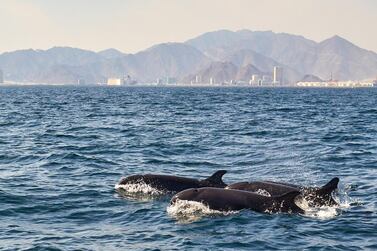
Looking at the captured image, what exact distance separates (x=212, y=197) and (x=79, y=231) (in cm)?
461

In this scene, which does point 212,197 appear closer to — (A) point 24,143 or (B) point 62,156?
(B) point 62,156

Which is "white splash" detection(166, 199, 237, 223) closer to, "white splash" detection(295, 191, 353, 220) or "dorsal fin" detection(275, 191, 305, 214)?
"dorsal fin" detection(275, 191, 305, 214)

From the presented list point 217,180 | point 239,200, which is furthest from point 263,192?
point 239,200

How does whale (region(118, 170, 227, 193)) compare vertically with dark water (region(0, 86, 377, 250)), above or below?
above

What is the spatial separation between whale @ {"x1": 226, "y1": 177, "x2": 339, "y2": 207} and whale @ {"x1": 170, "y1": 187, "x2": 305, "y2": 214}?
1.26 meters

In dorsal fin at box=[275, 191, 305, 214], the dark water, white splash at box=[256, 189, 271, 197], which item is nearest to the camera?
the dark water

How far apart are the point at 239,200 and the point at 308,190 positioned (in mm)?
3045

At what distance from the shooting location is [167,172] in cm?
2692

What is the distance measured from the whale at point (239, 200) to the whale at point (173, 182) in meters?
1.87

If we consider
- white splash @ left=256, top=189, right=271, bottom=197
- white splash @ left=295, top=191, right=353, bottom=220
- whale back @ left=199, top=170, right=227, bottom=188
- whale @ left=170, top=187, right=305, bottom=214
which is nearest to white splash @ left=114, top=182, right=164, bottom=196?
whale back @ left=199, top=170, right=227, bottom=188

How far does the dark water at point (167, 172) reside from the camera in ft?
52.1

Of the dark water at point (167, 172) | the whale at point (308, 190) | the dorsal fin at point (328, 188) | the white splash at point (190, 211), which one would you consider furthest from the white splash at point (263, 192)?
the white splash at point (190, 211)

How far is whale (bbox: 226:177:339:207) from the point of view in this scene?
19.4m

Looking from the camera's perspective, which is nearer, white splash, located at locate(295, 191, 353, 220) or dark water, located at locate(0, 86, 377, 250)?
dark water, located at locate(0, 86, 377, 250)
